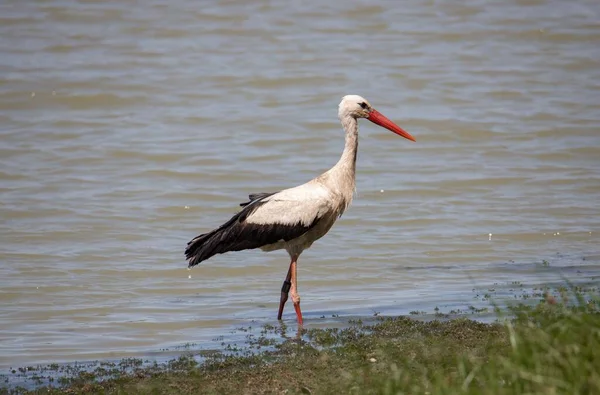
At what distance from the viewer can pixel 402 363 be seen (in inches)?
265

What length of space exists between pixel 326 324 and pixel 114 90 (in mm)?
12622

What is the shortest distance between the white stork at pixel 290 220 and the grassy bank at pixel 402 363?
2.96 ft

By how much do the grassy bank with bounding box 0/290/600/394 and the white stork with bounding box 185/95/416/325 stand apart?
90cm

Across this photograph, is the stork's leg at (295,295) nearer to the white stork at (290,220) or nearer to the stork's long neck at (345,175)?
the white stork at (290,220)

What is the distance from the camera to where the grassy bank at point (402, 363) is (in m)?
5.20

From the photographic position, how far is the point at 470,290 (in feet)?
33.3

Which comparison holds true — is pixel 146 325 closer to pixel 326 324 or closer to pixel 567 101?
pixel 326 324

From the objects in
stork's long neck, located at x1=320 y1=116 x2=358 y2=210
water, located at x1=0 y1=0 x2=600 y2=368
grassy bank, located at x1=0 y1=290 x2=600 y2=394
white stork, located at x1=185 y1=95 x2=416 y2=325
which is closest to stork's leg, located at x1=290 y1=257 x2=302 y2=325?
white stork, located at x1=185 y1=95 x2=416 y2=325

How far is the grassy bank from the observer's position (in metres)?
5.20

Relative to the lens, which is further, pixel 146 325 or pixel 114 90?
pixel 114 90

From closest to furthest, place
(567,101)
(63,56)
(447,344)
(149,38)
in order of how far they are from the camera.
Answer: (447,344), (567,101), (63,56), (149,38)

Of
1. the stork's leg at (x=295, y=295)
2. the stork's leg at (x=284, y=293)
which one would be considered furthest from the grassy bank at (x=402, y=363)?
the stork's leg at (x=284, y=293)

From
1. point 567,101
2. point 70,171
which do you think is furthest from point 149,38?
point 567,101

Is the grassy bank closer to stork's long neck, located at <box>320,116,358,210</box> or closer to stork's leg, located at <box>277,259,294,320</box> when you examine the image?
stork's leg, located at <box>277,259,294,320</box>
